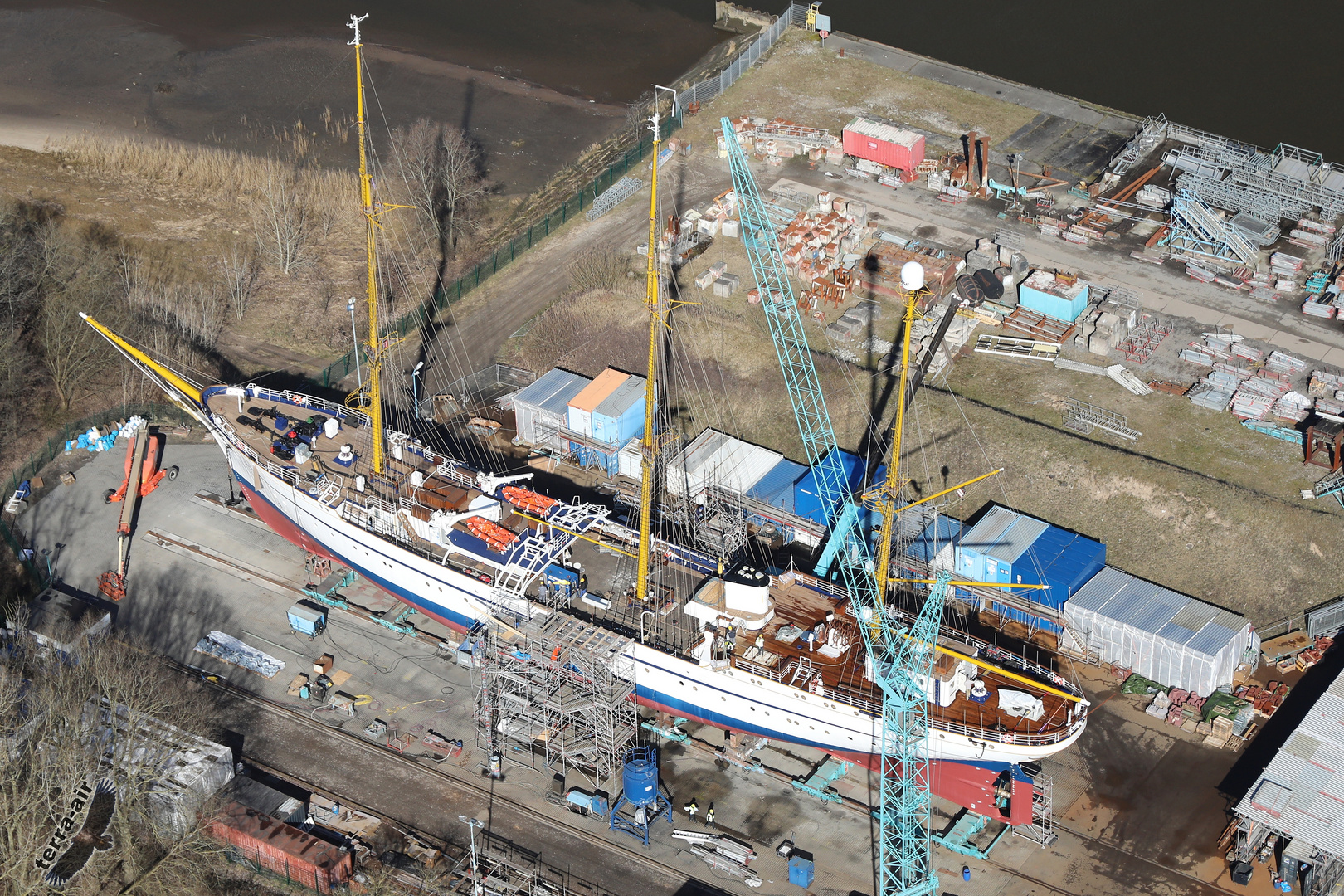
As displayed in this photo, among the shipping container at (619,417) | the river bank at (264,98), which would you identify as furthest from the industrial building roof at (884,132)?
the shipping container at (619,417)

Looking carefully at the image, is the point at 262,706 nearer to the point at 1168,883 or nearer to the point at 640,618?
the point at 640,618

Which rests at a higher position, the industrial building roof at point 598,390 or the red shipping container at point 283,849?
the industrial building roof at point 598,390

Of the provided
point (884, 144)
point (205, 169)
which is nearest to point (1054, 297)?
point (884, 144)

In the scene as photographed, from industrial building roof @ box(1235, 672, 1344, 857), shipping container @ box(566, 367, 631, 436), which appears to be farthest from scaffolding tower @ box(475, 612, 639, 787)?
industrial building roof @ box(1235, 672, 1344, 857)

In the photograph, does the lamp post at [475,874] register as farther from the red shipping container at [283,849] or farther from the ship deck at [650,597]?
the ship deck at [650,597]

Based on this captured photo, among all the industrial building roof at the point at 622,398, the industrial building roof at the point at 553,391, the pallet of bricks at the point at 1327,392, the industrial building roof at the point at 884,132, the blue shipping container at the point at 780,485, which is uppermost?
the industrial building roof at the point at 884,132

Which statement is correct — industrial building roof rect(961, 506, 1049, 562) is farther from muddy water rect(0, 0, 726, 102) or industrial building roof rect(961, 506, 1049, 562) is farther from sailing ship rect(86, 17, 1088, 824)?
muddy water rect(0, 0, 726, 102)

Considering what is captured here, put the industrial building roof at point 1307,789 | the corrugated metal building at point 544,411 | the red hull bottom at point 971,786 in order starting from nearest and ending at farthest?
the industrial building roof at point 1307,789, the red hull bottom at point 971,786, the corrugated metal building at point 544,411
